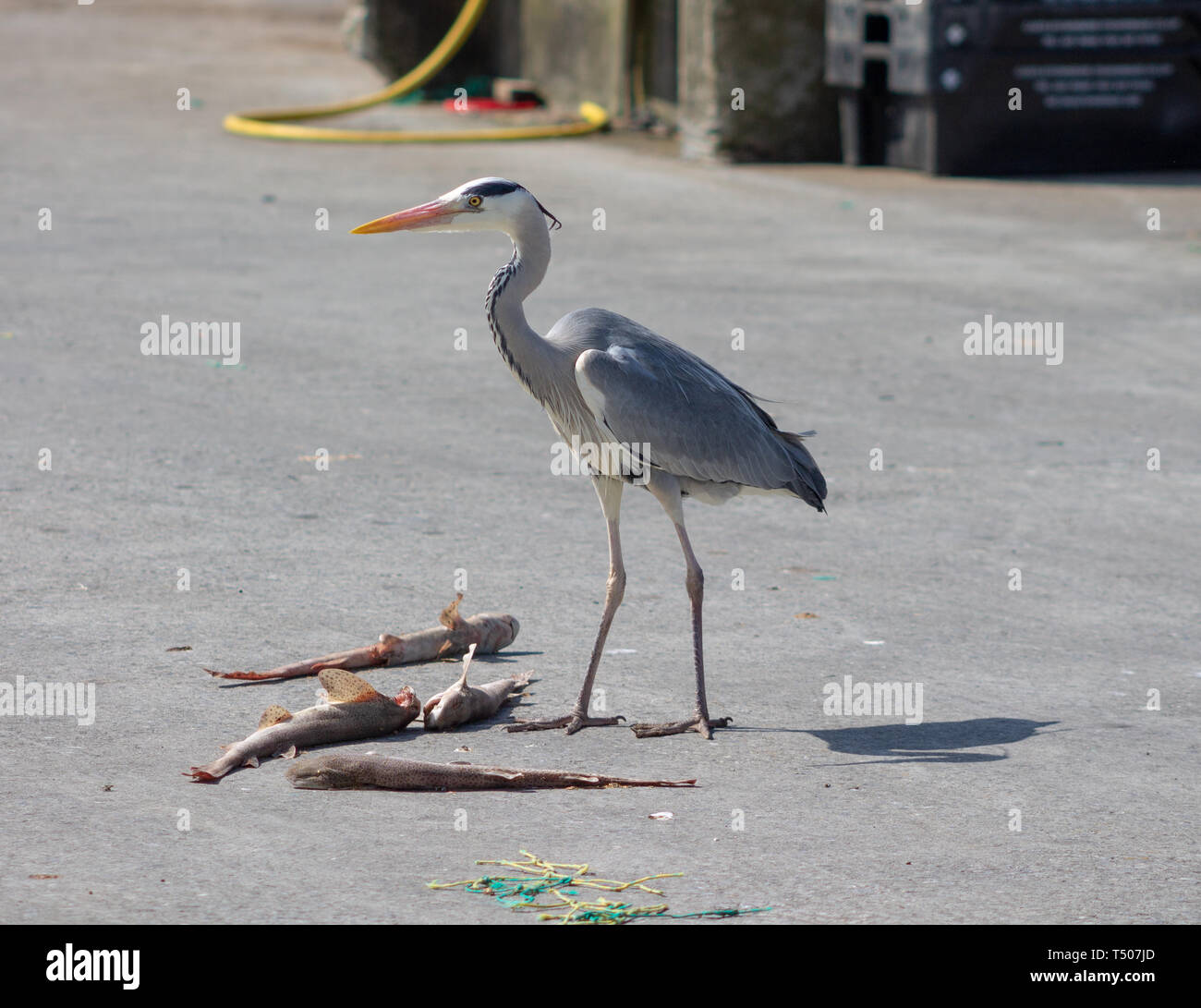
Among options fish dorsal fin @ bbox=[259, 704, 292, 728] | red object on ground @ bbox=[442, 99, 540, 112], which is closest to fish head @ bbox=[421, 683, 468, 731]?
fish dorsal fin @ bbox=[259, 704, 292, 728]

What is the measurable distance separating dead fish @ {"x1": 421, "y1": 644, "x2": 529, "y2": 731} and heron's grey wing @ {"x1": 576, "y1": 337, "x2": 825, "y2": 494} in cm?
90

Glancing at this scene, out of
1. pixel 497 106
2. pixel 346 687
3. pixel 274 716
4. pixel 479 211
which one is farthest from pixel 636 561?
pixel 497 106

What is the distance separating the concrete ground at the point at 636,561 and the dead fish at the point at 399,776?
60 mm

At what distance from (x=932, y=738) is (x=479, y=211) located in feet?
7.37

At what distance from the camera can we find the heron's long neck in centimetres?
629

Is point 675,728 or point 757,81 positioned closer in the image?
point 675,728

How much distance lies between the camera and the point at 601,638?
20.7 ft

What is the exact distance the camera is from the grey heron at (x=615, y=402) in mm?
6223

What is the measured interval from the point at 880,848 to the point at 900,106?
15.1 m

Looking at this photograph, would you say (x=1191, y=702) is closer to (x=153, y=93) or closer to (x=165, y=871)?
(x=165, y=871)

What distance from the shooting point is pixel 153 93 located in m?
25.8

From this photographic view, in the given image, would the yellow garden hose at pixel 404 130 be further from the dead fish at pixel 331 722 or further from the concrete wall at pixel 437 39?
the dead fish at pixel 331 722

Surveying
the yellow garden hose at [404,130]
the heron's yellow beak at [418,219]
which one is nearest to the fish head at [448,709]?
the heron's yellow beak at [418,219]

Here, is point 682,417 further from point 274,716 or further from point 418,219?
point 274,716
